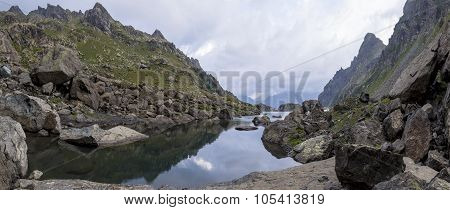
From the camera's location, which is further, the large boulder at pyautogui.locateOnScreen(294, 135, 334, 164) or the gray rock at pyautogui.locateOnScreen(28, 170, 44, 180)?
the large boulder at pyautogui.locateOnScreen(294, 135, 334, 164)

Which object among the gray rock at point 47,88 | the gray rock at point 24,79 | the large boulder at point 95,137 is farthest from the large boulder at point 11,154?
the gray rock at point 24,79

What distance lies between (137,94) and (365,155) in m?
101

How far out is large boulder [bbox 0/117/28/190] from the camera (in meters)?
31.4

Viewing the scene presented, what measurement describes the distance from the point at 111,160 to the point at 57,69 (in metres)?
50.2

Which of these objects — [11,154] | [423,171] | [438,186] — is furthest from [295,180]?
[11,154]

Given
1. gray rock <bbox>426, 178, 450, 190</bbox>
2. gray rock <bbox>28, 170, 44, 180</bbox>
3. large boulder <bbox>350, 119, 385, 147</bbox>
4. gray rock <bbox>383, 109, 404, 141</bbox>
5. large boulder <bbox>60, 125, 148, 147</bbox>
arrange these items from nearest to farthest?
gray rock <bbox>426, 178, 450, 190</bbox> < gray rock <bbox>28, 170, 44, 180</bbox> < gray rock <bbox>383, 109, 404, 141</bbox> < large boulder <bbox>350, 119, 385, 147</bbox> < large boulder <bbox>60, 125, 148, 147</bbox>

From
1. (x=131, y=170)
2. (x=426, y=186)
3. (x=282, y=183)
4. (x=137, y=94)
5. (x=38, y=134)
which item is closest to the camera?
(x=426, y=186)

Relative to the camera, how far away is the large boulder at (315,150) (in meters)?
48.9

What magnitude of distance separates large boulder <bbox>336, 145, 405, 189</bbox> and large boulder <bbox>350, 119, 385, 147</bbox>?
15739mm

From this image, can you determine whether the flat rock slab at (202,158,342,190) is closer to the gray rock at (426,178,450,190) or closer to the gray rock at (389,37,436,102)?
the gray rock at (426,178,450,190)

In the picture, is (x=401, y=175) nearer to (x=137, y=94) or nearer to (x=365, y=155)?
(x=365, y=155)

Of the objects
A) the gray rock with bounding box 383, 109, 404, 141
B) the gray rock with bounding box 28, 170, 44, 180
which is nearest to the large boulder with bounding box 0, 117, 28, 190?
the gray rock with bounding box 28, 170, 44, 180

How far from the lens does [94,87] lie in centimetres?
10456
